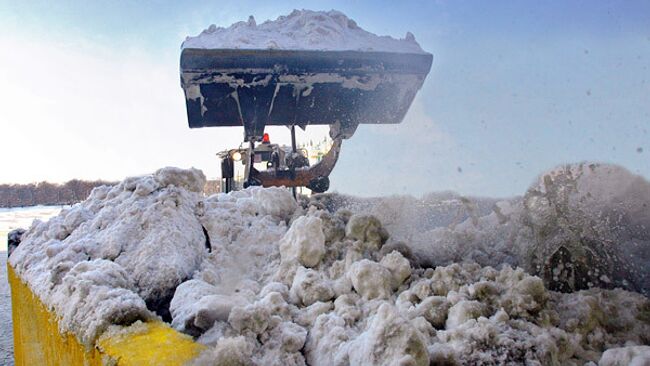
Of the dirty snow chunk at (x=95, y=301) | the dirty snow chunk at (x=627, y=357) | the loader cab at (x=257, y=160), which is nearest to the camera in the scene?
the dirty snow chunk at (x=627, y=357)

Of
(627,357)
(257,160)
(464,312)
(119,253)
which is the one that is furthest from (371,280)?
(257,160)

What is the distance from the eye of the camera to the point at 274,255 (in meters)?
1.72

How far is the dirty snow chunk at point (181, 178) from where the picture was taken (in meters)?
2.08

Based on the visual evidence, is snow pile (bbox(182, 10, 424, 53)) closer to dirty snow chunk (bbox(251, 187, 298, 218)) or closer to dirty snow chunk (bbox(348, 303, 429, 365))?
dirty snow chunk (bbox(251, 187, 298, 218))

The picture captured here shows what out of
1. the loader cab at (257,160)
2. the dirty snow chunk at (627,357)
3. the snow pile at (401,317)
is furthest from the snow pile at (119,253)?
the loader cab at (257,160)

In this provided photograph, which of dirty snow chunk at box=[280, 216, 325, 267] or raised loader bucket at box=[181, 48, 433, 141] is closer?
dirty snow chunk at box=[280, 216, 325, 267]

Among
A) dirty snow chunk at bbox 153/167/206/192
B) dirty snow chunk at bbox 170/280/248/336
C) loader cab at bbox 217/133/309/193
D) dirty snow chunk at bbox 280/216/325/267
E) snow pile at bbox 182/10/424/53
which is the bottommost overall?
dirty snow chunk at bbox 170/280/248/336

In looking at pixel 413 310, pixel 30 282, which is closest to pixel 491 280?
pixel 413 310

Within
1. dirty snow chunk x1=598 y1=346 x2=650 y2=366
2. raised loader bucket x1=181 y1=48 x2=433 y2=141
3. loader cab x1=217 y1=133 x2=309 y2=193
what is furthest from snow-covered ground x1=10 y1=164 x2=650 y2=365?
loader cab x1=217 y1=133 x2=309 y2=193

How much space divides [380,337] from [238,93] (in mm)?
3618

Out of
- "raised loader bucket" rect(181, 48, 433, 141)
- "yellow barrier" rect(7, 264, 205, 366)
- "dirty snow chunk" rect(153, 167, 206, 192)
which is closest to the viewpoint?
"yellow barrier" rect(7, 264, 205, 366)

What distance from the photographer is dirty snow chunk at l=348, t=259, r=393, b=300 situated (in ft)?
4.19

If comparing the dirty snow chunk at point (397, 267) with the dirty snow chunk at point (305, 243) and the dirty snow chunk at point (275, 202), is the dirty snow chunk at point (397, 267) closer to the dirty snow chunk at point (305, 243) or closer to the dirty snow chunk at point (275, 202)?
the dirty snow chunk at point (305, 243)

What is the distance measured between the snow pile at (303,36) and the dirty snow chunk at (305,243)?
265 centimetres
